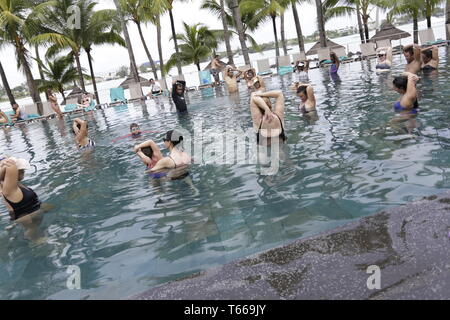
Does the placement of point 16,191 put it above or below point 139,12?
below

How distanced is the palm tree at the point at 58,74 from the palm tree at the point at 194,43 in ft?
26.4

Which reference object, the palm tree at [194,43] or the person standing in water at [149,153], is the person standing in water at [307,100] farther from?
the palm tree at [194,43]

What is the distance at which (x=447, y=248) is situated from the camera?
2.42 metres

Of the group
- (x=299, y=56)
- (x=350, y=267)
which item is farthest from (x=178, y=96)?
(x=299, y=56)

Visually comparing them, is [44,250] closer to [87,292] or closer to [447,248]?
[87,292]

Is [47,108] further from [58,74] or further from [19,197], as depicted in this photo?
[19,197]

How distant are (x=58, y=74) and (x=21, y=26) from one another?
33.7 ft

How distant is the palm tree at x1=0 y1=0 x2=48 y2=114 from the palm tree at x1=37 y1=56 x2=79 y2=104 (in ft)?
25.0

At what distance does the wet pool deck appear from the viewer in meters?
2.20

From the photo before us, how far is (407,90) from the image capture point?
734 centimetres

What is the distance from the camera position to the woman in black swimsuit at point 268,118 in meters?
6.91

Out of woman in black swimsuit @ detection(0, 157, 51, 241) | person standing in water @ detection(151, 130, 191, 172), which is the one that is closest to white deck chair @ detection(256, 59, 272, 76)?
person standing in water @ detection(151, 130, 191, 172)

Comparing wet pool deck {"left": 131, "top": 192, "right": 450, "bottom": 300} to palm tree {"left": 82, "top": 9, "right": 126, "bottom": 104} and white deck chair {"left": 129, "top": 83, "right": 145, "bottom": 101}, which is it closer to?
white deck chair {"left": 129, "top": 83, "right": 145, "bottom": 101}
